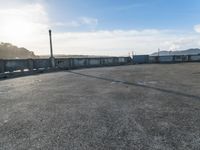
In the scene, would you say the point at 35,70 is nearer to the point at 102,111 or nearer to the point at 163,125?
the point at 102,111

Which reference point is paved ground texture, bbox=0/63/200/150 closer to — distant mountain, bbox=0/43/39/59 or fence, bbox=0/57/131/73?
fence, bbox=0/57/131/73

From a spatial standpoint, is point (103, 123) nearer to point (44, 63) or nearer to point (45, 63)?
point (44, 63)

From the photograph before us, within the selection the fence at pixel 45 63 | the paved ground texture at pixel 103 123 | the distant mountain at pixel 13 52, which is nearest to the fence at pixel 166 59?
the fence at pixel 45 63

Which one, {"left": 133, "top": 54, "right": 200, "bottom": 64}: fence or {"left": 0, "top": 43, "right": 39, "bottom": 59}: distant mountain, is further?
{"left": 0, "top": 43, "right": 39, "bottom": 59}: distant mountain

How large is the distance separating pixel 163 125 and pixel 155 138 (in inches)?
30.6

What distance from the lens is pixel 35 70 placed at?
20297 millimetres

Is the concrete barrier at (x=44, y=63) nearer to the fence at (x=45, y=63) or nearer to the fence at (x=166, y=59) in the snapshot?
the fence at (x=45, y=63)

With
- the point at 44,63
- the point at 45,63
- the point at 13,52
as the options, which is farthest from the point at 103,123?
the point at 13,52

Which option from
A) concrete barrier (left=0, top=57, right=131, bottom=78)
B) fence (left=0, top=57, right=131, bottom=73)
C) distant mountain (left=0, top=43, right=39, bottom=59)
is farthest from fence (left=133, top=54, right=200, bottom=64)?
distant mountain (left=0, top=43, right=39, bottom=59)

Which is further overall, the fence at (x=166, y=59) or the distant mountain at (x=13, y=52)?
the distant mountain at (x=13, y=52)

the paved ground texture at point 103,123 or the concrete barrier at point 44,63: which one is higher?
the concrete barrier at point 44,63

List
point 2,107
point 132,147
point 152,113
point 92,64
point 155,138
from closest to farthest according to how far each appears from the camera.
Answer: point 132,147 < point 155,138 < point 152,113 < point 2,107 < point 92,64

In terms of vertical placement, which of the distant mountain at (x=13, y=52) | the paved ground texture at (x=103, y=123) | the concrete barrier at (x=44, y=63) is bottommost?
the paved ground texture at (x=103, y=123)

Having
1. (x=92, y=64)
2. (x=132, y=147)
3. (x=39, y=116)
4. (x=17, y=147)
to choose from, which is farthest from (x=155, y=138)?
(x=92, y=64)
